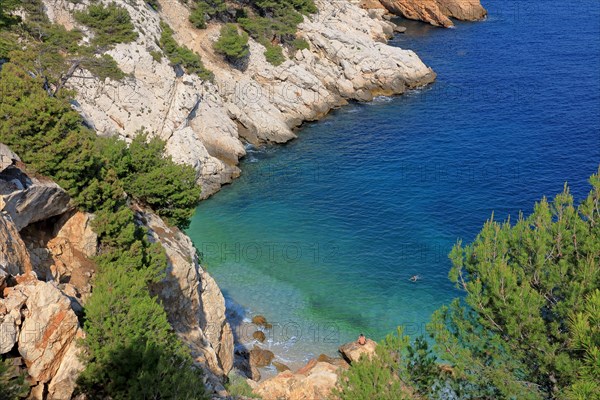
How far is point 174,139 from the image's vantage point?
2203 inches

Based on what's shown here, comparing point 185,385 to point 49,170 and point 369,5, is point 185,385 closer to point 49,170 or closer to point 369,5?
point 49,170

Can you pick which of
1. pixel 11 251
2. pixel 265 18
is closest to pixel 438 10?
pixel 265 18

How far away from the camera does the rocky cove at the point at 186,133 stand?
1994cm

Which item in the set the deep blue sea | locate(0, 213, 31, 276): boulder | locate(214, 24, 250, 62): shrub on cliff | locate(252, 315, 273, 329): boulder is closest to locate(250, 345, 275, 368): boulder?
the deep blue sea

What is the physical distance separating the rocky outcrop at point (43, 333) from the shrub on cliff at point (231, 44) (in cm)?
5463

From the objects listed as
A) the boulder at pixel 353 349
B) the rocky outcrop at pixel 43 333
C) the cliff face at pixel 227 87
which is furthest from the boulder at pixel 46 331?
the cliff face at pixel 227 87

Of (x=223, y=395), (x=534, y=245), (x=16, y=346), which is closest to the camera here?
(x=16, y=346)

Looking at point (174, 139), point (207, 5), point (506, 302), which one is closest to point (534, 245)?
point (506, 302)

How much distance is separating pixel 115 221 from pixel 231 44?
160ft

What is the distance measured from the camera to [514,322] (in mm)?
20234

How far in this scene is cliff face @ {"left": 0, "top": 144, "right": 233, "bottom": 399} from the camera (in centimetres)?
1914

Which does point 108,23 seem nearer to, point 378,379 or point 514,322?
point 378,379

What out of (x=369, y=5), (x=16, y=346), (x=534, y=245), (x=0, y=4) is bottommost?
(x=16, y=346)

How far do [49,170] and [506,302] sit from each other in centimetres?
2006
